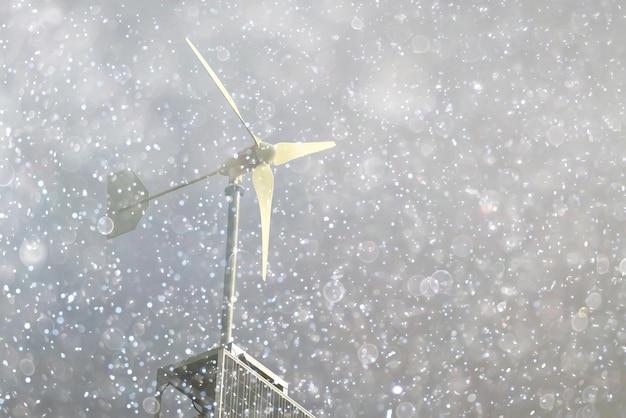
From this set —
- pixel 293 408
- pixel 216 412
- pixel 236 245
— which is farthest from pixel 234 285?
pixel 216 412

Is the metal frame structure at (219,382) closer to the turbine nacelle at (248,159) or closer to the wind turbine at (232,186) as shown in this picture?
the wind turbine at (232,186)

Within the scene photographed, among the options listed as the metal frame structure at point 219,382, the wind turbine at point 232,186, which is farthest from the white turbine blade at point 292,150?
the metal frame structure at point 219,382

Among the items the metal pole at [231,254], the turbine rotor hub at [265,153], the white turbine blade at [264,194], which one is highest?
the turbine rotor hub at [265,153]

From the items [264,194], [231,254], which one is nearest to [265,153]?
[264,194]

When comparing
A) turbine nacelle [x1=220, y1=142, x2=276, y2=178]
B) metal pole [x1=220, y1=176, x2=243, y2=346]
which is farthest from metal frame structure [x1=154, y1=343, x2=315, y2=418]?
turbine nacelle [x1=220, y1=142, x2=276, y2=178]

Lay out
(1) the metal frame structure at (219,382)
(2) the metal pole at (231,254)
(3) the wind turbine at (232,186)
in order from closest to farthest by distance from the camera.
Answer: (1) the metal frame structure at (219,382) < (2) the metal pole at (231,254) < (3) the wind turbine at (232,186)

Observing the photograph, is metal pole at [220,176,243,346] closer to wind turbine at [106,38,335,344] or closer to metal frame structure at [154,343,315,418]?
wind turbine at [106,38,335,344]

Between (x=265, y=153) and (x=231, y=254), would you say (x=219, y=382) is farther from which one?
(x=265, y=153)

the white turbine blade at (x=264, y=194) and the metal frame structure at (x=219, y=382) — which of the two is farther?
the white turbine blade at (x=264, y=194)
